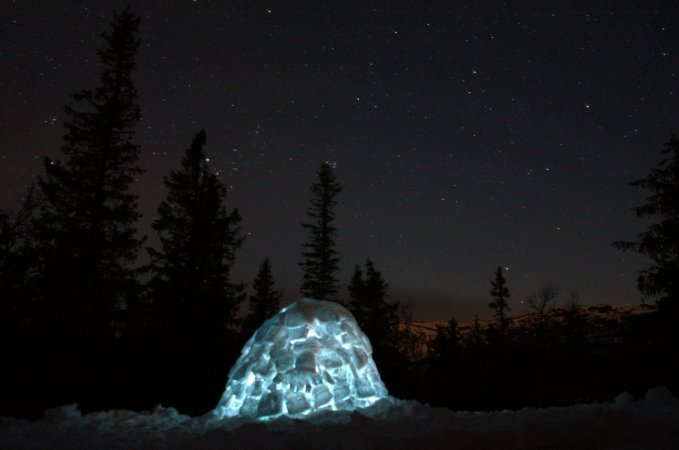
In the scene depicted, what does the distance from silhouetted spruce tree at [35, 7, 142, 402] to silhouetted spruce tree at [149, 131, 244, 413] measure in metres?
2.17

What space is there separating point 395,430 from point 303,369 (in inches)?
103

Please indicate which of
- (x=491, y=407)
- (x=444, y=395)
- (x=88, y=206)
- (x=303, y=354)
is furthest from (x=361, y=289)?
(x=303, y=354)

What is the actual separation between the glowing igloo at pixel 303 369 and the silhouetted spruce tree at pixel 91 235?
6.75 meters

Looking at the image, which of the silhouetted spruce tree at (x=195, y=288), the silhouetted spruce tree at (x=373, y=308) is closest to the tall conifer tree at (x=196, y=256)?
the silhouetted spruce tree at (x=195, y=288)

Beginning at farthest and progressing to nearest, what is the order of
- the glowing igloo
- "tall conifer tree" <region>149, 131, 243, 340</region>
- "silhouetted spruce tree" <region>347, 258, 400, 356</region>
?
"silhouetted spruce tree" <region>347, 258, 400, 356</region>, "tall conifer tree" <region>149, 131, 243, 340</region>, the glowing igloo

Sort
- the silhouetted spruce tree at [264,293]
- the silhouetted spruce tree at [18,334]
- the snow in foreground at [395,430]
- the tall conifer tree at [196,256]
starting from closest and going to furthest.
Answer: the snow in foreground at [395,430], the silhouetted spruce tree at [18,334], the tall conifer tree at [196,256], the silhouetted spruce tree at [264,293]

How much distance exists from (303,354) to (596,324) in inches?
1439

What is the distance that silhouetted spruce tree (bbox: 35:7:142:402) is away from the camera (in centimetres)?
1285

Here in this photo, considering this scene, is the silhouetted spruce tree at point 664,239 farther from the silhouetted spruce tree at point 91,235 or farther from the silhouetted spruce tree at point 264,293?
the silhouetted spruce tree at point 264,293

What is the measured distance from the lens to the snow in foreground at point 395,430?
14.8 ft

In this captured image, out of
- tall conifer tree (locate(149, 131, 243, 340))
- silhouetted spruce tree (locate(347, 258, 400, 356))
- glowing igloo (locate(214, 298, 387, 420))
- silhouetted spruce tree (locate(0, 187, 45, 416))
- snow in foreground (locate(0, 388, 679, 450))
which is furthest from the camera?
silhouetted spruce tree (locate(347, 258, 400, 356))

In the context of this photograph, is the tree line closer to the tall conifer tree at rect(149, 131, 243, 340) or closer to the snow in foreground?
Result: the tall conifer tree at rect(149, 131, 243, 340)

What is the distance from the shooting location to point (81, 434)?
271 inches

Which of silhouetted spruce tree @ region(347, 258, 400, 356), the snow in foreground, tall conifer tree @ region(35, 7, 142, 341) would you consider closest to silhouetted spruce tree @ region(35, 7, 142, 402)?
tall conifer tree @ region(35, 7, 142, 341)
